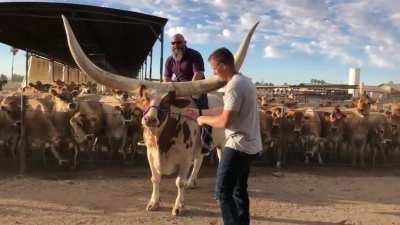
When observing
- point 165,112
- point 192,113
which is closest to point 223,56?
point 192,113

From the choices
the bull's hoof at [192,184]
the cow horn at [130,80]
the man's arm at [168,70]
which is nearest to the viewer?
the cow horn at [130,80]

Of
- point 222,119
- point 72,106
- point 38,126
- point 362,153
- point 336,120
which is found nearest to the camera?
point 222,119

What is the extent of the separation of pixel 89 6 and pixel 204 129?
557 centimetres

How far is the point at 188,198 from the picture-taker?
377 inches

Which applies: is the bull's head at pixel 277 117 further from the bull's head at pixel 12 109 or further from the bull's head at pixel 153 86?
the bull's head at pixel 153 86

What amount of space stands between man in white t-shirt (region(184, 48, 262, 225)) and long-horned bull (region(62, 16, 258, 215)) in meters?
1.16

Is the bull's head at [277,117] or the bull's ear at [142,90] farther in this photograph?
the bull's head at [277,117]

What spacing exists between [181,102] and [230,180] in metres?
1.98

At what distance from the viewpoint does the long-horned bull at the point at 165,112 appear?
24.7 feet

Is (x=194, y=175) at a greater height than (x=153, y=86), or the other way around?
(x=153, y=86)

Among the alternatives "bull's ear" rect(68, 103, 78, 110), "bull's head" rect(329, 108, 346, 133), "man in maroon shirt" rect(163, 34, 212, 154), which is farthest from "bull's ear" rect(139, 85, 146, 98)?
"bull's head" rect(329, 108, 346, 133)

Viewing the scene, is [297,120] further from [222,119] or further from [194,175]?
[222,119]

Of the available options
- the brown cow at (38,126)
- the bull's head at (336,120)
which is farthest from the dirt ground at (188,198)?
the bull's head at (336,120)

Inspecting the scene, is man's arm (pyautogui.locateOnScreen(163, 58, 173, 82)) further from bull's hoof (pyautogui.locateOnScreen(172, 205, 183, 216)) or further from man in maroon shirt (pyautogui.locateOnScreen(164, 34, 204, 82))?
bull's hoof (pyautogui.locateOnScreen(172, 205, 183, 216))
